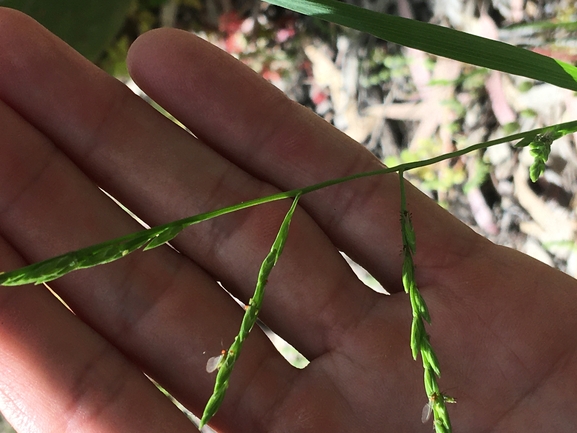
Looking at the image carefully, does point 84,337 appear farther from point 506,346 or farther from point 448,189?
point 448,189

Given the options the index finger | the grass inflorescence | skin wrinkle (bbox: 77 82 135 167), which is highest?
the index finger

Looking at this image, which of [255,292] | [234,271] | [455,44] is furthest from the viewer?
[234,271]

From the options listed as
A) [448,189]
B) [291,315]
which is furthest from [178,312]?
[448,189]

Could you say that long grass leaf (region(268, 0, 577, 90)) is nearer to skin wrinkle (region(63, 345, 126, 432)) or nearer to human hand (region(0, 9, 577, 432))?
human hand (region(0, 9, 577, 432))

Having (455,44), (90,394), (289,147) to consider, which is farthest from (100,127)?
(455,44)

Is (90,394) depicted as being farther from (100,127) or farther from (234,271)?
(100,127)

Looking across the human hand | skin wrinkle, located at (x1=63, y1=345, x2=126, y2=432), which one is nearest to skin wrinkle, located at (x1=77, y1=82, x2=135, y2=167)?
the human hand

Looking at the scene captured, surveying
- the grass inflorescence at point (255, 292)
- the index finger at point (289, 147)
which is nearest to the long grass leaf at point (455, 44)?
the grass inflorescence at point (255, 292)

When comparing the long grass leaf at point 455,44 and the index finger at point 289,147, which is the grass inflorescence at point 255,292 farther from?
the index finger at point 289,147
